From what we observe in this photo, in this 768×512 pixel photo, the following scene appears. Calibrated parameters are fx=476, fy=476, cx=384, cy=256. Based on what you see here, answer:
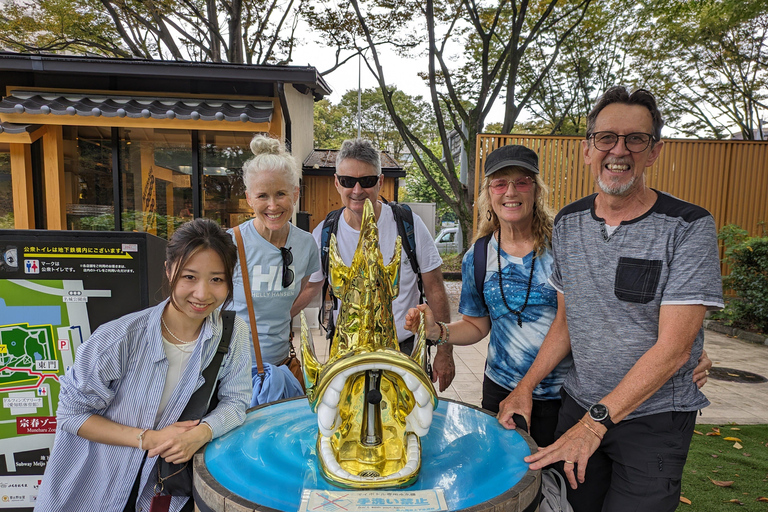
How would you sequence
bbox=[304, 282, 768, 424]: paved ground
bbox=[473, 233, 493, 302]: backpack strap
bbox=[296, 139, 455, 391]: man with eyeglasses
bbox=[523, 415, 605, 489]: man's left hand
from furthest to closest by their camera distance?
bbox=[304, 282, 768, 424]: paved ground
bbox=[296, 139, 455, 391]: man with eyeglasses
bbox=[473, 233, 493, 302]: backpack strap
bbox=[523, 415, 605, 489]: man's left hand

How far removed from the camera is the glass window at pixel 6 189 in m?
7.57

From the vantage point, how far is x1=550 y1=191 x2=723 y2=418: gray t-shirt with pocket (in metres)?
1.72

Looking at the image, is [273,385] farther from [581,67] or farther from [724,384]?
[581,67]

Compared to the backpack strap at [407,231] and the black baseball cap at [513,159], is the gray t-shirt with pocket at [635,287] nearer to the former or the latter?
the black baseball cap at [513,159]

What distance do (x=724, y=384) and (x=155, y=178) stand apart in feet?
29.2

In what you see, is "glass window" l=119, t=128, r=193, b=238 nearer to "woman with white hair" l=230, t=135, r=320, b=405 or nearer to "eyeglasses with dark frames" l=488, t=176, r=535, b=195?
"woman with white hair" l=230, t=135, r=320, b=405

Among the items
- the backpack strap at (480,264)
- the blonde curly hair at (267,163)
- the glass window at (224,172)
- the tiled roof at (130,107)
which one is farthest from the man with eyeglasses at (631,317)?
the glass window at (224,172)

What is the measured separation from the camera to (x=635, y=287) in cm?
179

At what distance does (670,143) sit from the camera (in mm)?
11195

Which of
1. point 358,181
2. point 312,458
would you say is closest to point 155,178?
point 358,181

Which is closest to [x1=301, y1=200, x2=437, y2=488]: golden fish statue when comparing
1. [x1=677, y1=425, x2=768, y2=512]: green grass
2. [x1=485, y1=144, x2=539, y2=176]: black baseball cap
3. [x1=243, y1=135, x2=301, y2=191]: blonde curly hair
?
[x1=485, y1=144, x2=539, y2=176]: black baseball cap

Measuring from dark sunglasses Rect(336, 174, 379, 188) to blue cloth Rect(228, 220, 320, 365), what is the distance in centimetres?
55

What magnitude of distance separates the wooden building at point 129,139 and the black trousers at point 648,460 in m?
6.00

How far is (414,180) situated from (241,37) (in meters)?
19.5
